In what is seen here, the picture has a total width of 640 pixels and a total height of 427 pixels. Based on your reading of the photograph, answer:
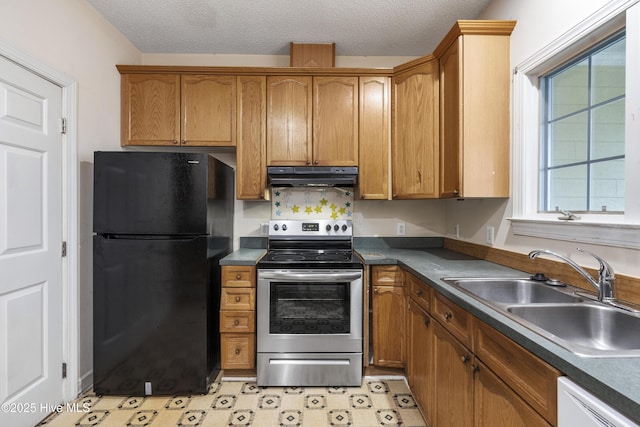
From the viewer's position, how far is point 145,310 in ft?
6.52

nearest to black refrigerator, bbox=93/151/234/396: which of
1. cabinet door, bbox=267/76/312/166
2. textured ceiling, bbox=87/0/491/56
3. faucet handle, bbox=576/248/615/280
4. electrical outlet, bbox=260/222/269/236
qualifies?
cabinet door, bbox=267/76/312/166

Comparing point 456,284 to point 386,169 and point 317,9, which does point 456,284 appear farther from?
point 317,9

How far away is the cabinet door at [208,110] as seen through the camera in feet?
8.16

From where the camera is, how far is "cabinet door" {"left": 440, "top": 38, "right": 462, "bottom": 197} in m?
1.91

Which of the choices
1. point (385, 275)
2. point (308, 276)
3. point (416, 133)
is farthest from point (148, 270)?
point (416, 133)

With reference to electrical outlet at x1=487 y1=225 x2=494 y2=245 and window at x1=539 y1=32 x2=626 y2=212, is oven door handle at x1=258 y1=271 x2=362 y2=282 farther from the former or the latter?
window at x1=539 y1=32 x2=626 y2=212

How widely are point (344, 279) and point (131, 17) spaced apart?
8.08 ft

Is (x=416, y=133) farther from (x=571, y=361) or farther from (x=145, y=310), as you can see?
(x=145, y=310)

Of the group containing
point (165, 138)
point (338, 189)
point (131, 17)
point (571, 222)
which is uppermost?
point (131, 17)

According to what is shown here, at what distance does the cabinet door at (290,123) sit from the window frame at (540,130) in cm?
145

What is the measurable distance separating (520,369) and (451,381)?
0.53 metres

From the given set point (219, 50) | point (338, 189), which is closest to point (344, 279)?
point (338, 189)

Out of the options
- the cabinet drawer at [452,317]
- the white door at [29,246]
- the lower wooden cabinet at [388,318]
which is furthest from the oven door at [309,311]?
the white door at [29,246]

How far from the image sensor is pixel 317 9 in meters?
2.15
